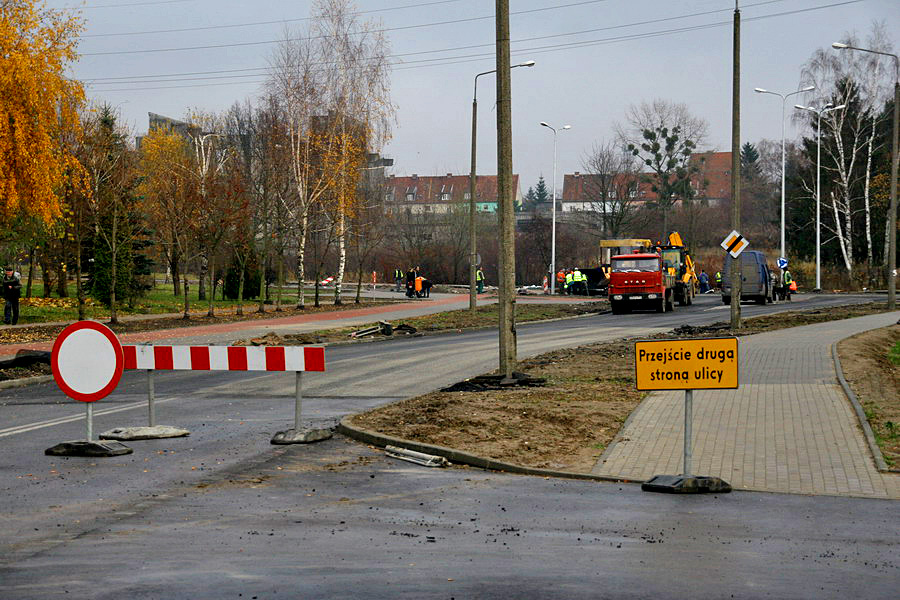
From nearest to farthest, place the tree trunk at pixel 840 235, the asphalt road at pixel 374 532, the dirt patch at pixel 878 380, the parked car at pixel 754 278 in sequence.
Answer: the asphalt road at pixel 374 532 < the dirt patch at pixel 878 380 < the parked car at pixel 754 278 < the tree trunk at pixel 840 235

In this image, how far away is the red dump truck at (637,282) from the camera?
44031 millimetres

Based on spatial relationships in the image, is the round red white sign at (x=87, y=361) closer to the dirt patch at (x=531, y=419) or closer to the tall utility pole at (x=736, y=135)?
the dirt patch at (x=531, y=419)

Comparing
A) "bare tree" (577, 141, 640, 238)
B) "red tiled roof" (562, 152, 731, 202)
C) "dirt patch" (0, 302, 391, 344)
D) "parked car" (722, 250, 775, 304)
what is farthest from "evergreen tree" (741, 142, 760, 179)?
"dirt patch" (0, 302, 391, 344)

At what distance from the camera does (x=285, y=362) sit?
12852 millimetres

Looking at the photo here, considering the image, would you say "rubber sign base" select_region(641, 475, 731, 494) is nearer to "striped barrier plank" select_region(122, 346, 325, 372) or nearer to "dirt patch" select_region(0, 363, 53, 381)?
"striped barrier plank" select_region(122, 346, 325, 372)

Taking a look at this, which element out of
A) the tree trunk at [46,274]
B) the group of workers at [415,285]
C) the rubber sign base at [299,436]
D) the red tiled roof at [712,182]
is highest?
the red tiled roof at [712,182]

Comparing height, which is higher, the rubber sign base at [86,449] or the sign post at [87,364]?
the sign post at [87,364]

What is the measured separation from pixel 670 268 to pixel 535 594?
4226 cm

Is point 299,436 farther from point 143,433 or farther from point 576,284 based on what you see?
point 576,284

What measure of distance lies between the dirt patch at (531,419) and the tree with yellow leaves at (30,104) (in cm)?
1666

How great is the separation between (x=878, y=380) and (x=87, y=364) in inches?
506

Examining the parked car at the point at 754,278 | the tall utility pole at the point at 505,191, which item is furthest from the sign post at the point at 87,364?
the parked car at the point at 754,278

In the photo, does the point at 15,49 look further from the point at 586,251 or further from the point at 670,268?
the point at 586,251

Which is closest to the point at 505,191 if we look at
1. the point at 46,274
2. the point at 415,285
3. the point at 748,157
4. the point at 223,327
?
the point at 223,327
